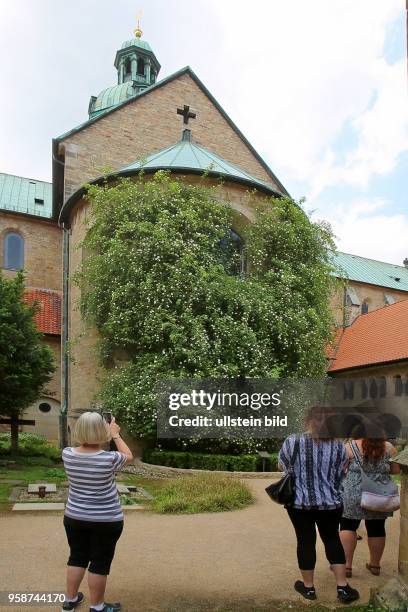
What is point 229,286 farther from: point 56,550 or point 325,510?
point 325,510

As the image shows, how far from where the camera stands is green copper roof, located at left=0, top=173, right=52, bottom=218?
29250 millimetres

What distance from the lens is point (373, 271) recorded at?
4338cm

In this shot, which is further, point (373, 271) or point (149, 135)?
point (373, 271)

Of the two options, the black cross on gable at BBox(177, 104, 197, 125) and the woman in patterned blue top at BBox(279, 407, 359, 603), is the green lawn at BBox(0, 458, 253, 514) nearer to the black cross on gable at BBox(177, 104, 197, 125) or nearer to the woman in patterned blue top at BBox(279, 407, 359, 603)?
the woman in patterned blue top at BBox(279, 407, 359, 603)

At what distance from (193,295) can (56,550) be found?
10155mm

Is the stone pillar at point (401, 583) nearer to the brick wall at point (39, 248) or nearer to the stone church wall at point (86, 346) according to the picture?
the stone church wall at point (86, 346)

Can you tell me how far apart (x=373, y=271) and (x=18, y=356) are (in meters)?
33.9

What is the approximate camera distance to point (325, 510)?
4.62 m

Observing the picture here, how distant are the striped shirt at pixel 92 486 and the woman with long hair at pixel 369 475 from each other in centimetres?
234

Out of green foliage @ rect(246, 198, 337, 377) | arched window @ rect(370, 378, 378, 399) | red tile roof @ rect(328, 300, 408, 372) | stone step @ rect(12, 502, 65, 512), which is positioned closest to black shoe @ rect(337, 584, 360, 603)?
stone step @ rect(12, 502, 65, 512)

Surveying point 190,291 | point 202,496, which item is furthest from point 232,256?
point 202,496

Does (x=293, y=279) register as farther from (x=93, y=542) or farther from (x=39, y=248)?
(x=39, y=248)

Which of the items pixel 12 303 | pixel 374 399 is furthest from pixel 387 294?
pixel 12 303

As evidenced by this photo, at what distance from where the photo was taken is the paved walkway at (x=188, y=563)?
477 cm
